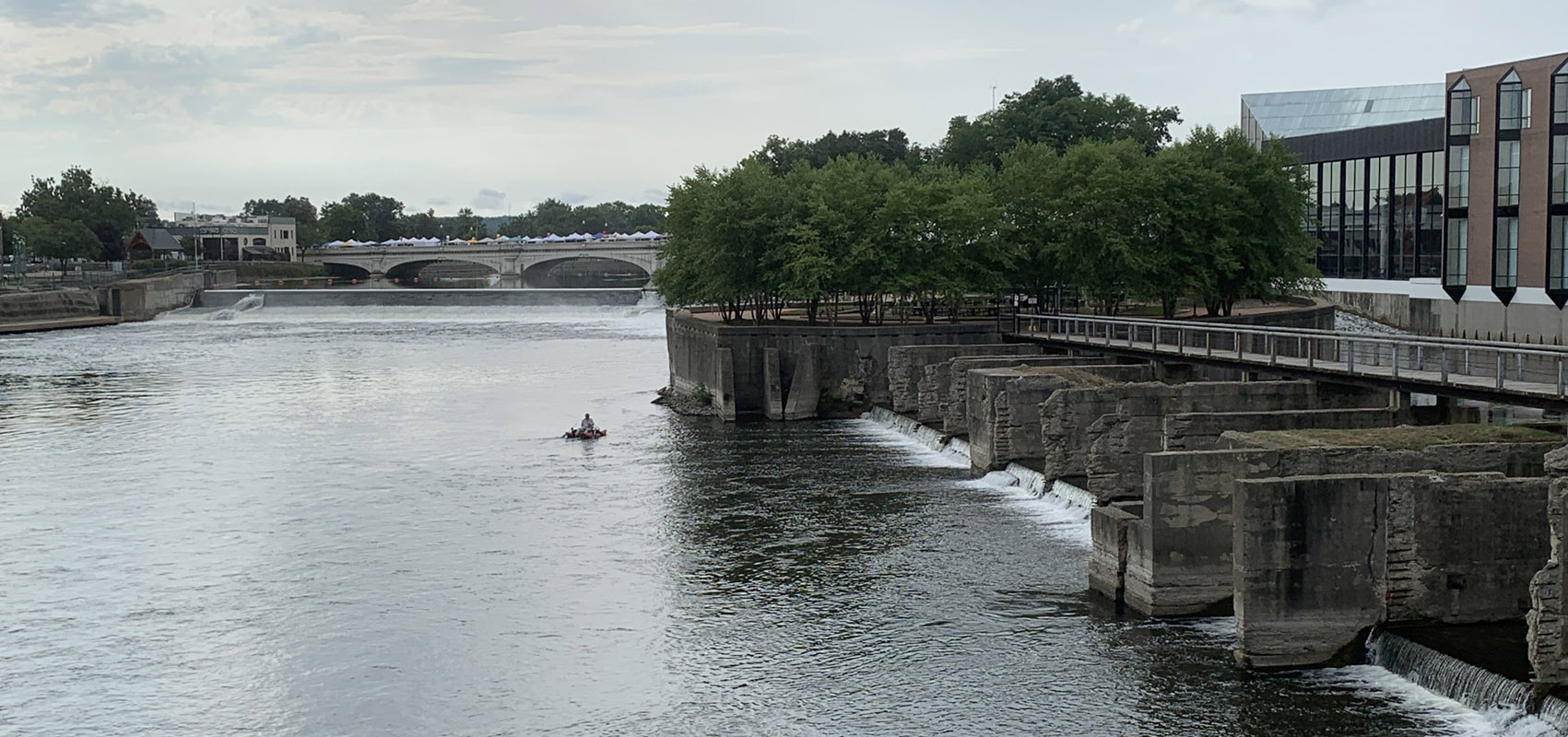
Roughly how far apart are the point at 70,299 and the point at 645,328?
5669cm

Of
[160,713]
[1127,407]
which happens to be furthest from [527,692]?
[1127,407]

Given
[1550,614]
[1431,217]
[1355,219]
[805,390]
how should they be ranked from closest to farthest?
[1550,614], [805,390], [1431,217], [1355,219]

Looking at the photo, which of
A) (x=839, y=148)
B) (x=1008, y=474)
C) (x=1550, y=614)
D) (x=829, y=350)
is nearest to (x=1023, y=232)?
(x=829, y=350)

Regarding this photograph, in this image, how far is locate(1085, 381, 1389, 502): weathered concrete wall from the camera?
40562mm

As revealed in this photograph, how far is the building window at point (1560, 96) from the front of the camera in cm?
6675

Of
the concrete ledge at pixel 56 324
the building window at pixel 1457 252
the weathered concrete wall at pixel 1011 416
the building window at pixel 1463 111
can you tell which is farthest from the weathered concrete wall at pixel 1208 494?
the concrete ledge at pixel 56 324

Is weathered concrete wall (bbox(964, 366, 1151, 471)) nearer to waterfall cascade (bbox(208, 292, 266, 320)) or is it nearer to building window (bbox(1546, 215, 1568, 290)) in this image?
building window (bbox(1546, 215, 1568, 290))

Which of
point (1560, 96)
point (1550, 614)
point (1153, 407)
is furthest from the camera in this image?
point (1560, 96)

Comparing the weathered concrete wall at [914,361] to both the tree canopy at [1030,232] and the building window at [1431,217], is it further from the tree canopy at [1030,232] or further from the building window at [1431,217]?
the building window at [1431,217]

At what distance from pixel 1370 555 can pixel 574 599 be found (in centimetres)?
1679

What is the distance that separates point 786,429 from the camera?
210 feet

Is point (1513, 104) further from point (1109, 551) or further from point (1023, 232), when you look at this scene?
point (1109, 551)

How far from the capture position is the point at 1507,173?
232ft

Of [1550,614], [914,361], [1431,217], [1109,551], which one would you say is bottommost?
[1109,551]
